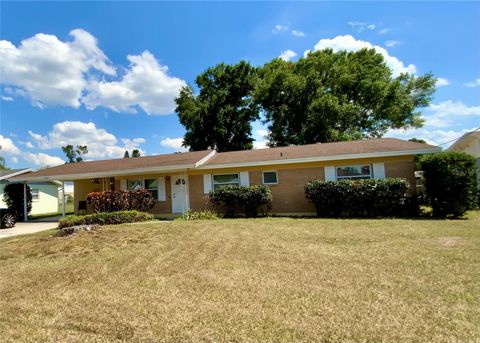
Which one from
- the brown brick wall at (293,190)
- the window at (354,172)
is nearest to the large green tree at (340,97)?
the window at (354,172)

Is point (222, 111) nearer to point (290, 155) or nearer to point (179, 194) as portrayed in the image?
point (179, 194)

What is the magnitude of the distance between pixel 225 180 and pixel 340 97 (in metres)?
17.3

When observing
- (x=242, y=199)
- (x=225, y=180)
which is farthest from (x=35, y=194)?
(x=242, y=199)

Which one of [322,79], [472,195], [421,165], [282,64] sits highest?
[282,64]

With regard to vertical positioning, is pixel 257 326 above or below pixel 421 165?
below

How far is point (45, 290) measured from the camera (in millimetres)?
5031

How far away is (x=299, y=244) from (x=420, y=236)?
3.39 metres

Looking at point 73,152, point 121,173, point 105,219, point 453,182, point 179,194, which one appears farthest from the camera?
point 73,152

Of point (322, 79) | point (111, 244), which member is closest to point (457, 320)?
point (111, 244)

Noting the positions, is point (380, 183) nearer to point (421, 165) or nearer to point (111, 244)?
point (421, 165)

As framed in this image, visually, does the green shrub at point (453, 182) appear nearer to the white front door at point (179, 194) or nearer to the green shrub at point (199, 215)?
the green shrub at point (199, 215)

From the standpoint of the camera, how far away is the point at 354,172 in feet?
44.9

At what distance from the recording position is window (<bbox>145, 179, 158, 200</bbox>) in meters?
16.5

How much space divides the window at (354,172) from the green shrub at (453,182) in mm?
2529
